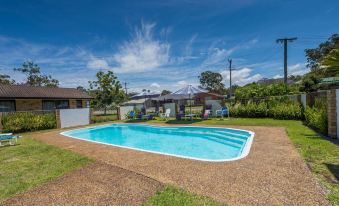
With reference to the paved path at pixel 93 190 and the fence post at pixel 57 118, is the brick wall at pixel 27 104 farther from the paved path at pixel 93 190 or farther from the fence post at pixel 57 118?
the paved path at pixel 93 190

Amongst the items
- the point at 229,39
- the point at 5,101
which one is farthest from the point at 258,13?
the point at 5,101

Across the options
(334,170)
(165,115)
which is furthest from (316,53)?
(334,170)

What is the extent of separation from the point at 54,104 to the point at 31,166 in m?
19.7

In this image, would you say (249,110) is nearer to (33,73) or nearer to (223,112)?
(223,112)

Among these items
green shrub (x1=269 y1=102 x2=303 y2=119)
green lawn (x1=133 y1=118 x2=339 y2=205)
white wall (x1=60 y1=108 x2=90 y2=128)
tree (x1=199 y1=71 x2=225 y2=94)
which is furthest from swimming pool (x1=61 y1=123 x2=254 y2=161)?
tree (x1=199 y1=71 x2=225 y2=94)

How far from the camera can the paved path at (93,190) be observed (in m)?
3.20

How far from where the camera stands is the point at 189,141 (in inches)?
382

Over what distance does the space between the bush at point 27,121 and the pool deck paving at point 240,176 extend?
9870mm

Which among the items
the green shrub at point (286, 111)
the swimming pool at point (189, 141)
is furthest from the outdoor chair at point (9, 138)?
the green shrub at point (286, 111)

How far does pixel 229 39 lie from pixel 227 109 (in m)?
6.96

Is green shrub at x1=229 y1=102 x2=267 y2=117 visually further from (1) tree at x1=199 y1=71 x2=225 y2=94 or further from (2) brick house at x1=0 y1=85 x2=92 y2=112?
(1) tree at x1=199 y1=71 x2=225 y2=94

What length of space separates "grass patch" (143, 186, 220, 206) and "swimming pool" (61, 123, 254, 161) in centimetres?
260

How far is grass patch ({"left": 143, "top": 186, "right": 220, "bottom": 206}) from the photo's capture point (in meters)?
2.93

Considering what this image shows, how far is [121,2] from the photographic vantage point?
35.1ft
